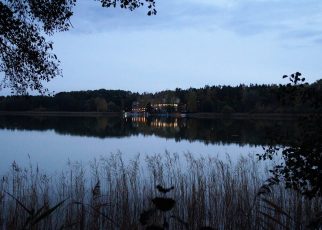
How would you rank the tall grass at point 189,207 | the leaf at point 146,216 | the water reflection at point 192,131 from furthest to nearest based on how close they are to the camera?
1. the water reflection at point 192,131
2. the tall grass at point 189,207
3. the leaf at point 146,216

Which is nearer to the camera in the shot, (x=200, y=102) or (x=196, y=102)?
(x=200, y=102)

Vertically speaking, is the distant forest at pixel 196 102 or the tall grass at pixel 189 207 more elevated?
the distant forest at pixel 196 102

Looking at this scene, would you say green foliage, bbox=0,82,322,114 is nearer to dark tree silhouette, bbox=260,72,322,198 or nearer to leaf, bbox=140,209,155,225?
dark tree silhouette, bbox=260,72,322,198

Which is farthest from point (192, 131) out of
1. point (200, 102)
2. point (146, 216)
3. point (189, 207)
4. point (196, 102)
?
point (196, 102)

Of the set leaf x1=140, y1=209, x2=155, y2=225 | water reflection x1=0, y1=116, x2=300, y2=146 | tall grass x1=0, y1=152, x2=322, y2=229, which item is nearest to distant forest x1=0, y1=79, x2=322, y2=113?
water reflection x1=0, y1=116, x2=300, y2=146

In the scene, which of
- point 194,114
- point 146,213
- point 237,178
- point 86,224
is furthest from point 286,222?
point 194,114

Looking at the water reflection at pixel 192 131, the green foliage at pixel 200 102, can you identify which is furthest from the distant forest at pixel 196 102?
the water reflection at pixel 192 131

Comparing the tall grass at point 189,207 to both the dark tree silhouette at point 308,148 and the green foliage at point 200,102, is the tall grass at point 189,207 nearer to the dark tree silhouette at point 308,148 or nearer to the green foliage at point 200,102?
the dark tree silhouette at point 308,148

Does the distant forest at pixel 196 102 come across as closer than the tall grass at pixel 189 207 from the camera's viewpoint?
No

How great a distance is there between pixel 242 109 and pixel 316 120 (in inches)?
5073

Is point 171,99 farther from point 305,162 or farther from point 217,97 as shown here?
point 305,162

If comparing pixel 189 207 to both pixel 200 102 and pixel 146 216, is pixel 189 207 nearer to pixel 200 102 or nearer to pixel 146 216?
pixel 146 216

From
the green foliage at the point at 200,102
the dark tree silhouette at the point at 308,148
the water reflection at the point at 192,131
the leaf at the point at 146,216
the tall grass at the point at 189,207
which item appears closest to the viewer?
the leaf at the point at 146,216

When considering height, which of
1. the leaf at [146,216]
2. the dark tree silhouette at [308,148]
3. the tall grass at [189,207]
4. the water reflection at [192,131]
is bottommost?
the water reflection at [192,131]
